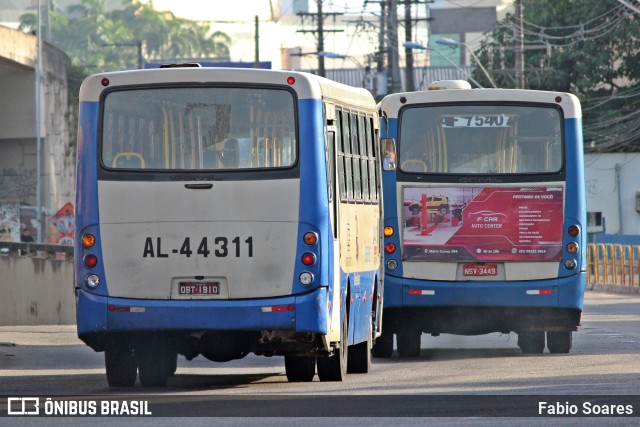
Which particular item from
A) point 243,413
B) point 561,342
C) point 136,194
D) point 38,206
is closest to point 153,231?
point 136,194

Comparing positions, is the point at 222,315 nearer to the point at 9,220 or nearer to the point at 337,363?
the point at 337,363

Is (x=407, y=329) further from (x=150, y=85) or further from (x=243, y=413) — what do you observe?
(x=243, y=413)

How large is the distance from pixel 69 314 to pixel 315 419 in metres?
27.7

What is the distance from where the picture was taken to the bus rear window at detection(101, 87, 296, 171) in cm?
1414

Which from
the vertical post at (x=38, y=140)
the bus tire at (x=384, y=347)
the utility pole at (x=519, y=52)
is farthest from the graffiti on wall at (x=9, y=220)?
the bus tire at (x=384, y=347)

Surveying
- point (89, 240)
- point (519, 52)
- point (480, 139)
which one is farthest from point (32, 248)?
point (89, 240)

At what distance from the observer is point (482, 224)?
19.1m

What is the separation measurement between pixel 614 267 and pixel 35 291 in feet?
51.4

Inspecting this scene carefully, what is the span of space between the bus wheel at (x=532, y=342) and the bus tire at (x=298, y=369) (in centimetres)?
527

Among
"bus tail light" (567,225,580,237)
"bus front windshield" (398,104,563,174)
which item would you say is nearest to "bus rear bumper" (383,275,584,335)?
"bus tail light" (567,225,580,237)

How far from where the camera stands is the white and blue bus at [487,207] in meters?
19.0

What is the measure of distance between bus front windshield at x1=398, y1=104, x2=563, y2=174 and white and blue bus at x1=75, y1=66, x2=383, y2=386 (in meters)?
4.79

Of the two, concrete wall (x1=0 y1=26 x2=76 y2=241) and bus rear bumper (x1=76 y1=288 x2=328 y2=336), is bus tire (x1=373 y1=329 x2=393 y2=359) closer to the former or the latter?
bus rear bumper (x1=76 y1=288 x2=328 y2=336)

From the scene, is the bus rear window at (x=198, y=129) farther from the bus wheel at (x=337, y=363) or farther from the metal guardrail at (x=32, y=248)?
the metal guardrail at (x=32, y=248)
